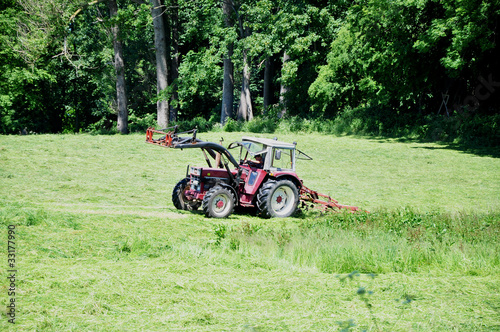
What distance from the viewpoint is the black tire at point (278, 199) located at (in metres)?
12.2

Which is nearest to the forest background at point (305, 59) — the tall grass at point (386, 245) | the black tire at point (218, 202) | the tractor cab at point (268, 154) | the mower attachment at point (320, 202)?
the mower attachment at point (320, 202)

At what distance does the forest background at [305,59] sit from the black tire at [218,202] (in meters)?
16.3

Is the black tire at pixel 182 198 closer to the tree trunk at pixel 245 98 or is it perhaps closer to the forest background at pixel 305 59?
the forest background at pixel 305 59

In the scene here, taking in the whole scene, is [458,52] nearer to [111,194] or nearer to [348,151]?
[348,151]

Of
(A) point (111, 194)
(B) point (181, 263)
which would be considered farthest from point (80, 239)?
(A) point (111, 194)

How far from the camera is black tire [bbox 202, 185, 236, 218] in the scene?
11.4m

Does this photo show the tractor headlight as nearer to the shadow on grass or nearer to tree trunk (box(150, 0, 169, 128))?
the shadow on grass

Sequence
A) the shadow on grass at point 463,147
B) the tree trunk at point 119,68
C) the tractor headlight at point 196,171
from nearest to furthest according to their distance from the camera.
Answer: the tractor headlight at point 196,171 < the shadow on grass at point 463,147 < the tree trunk at point 119,68

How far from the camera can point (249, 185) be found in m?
12.6

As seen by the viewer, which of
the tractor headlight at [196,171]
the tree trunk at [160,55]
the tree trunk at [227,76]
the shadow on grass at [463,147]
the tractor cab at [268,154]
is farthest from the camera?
the tree trunk at [227,76]

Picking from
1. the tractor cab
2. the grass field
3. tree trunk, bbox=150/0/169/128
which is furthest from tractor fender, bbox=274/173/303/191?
tree trunk, bbox=150/0/169/128

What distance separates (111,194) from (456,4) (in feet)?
61.9

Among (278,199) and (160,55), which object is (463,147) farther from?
(160,55)

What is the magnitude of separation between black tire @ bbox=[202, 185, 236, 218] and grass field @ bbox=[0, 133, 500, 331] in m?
0.30
